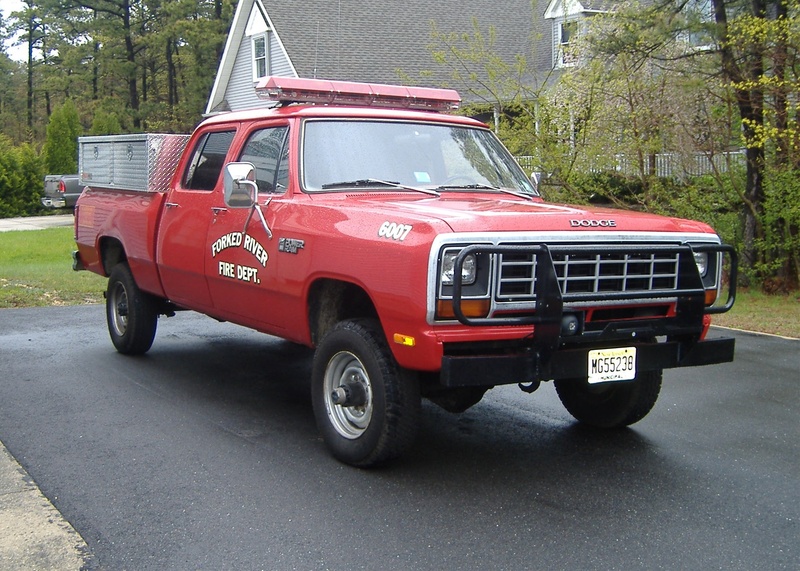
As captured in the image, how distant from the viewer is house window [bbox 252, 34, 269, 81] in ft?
97.8

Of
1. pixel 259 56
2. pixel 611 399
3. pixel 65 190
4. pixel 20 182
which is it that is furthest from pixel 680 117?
pixel 20 182

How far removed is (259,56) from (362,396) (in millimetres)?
26393

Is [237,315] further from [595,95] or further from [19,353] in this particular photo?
[595,95]

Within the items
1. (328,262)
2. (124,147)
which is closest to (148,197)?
(124,147)

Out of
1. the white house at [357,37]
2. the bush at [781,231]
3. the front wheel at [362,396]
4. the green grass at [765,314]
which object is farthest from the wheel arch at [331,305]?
Answer: the white house at [357,37]

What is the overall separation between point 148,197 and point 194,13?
39959 mm

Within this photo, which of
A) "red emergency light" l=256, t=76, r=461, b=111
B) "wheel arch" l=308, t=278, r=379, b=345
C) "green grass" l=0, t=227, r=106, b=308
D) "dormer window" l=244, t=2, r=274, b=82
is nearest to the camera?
"wheel arch" l=308, t=278, r=379, b=345

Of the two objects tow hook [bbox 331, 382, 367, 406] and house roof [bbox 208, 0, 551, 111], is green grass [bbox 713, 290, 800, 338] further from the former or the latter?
house roof [bbox 208, 0, 551, 111]

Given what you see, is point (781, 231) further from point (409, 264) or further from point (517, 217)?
point (409, 264)

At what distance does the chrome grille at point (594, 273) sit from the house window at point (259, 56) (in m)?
25.8

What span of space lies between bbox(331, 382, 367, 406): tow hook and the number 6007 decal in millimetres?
904

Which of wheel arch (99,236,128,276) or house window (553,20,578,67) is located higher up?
house window (553,20,578,67)

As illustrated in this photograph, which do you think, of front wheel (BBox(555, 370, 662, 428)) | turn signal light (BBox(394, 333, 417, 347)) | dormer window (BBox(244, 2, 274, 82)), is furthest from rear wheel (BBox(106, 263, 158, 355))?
dormer window (BBox(244, 2, 274, 82))

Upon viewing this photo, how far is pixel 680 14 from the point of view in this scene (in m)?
12.7
